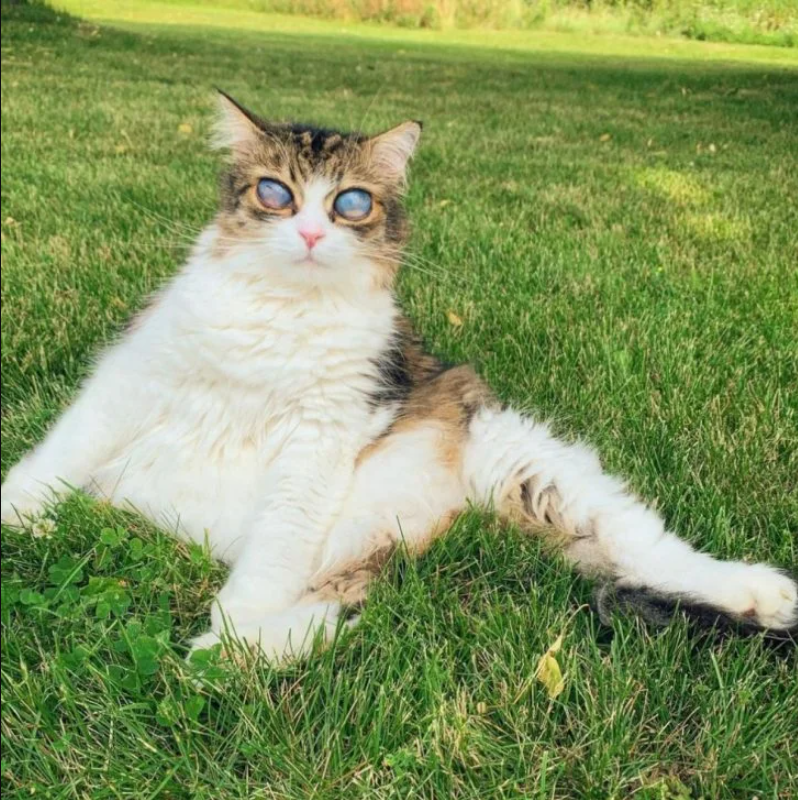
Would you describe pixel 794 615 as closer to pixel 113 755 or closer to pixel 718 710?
pixel 718 710

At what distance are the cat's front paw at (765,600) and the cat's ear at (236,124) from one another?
1585 millimetres

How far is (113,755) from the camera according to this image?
56.6 inches

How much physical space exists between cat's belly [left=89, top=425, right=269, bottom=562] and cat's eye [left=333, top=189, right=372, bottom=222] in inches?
25.5

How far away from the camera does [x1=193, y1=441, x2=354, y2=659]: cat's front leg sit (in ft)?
5.75

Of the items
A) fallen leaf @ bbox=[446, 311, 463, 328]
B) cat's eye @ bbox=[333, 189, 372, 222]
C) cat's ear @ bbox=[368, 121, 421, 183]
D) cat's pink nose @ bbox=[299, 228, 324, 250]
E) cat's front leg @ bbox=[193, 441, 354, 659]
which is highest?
cat's ear @ bbox=[368, 121, 421, 183]

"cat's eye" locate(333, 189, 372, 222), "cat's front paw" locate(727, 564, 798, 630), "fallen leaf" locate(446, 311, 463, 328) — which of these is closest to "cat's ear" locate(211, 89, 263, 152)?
"cat's eye" locate(333, 189, 372, 222)

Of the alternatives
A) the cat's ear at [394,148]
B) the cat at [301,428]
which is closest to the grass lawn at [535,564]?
the cat at [301,428]

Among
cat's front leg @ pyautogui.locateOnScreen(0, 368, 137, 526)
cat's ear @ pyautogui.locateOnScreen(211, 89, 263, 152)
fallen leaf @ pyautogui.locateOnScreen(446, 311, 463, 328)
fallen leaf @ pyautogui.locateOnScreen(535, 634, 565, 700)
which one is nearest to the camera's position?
fallen leaf @ pyautogui.locateOnScreen(535, 634, 565, 700)

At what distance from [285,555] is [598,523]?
77cm

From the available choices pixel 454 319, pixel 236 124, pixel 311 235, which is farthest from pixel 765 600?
pixel 454 319

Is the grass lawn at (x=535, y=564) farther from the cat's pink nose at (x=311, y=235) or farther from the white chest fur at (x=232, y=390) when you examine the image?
the cat's pink nose at (x=311, y=235)

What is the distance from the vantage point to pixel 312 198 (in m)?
2.07

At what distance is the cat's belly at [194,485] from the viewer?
2174mm

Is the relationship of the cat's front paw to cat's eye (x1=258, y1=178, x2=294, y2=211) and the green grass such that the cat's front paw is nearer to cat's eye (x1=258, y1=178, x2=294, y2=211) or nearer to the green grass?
the green grass
